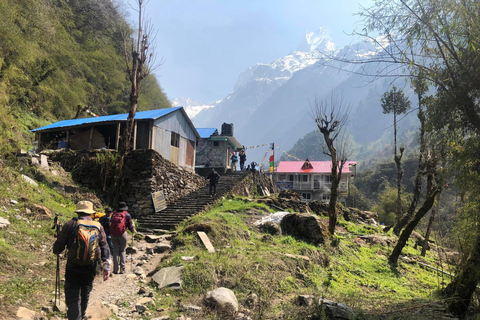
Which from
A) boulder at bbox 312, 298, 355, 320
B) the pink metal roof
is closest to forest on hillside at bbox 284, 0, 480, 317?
boulder at bbox 312, 298, 355, 320

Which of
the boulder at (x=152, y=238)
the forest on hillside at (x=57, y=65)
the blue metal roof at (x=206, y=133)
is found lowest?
the boulder at (x=152, y=238)

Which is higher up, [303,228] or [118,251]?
[303,228]

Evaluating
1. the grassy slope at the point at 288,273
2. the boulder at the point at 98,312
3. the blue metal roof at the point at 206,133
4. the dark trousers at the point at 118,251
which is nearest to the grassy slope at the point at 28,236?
the boulder at the point at 98,312

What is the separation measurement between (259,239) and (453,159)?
242 inches

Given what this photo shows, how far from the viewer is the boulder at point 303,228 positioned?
1090 cm

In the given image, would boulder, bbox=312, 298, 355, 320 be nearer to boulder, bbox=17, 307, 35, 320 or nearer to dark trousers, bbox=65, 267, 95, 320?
dark trousers, bbox=65, 267, 95, 320

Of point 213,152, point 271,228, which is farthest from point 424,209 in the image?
point 213,152

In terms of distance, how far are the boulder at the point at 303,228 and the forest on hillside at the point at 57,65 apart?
10.1 metres

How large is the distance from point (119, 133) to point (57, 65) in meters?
12.1

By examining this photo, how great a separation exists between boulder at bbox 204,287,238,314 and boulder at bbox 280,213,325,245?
575cm

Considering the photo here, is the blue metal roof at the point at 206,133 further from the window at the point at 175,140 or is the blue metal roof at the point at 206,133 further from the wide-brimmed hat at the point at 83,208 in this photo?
the wide-brimmed hat at the point at 83,208

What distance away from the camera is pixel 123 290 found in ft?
20.1

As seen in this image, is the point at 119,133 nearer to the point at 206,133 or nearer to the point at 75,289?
the point at 75,289

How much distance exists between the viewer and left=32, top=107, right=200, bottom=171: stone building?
53.5 ft
